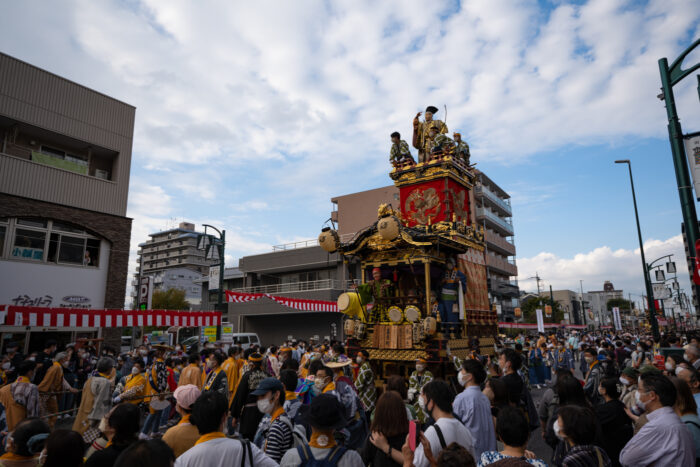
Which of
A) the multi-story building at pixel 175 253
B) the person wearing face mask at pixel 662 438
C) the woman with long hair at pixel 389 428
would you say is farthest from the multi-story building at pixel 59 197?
the multi-story building at pixel 175 253

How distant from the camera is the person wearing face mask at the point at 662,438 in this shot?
3.42 metres

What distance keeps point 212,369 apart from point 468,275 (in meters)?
9.66

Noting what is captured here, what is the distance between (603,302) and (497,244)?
89.6 meters

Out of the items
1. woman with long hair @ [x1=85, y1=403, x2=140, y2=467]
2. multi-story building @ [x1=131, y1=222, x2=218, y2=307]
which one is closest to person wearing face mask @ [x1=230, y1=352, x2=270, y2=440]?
woman with long hair @ [x1=85, y1=403, x2=140, y2=467]

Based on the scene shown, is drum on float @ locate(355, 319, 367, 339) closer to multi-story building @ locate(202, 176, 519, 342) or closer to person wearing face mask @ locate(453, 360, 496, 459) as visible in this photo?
person wearing face mask @ locate(453, 360, 496, 459)

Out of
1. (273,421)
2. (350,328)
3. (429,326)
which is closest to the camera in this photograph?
(273,421)

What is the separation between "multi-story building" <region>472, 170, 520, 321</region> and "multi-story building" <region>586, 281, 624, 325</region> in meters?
64.8

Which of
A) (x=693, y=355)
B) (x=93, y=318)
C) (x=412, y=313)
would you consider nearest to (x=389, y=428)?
(x=693, y=355)

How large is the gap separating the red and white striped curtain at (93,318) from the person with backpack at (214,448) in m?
12.7

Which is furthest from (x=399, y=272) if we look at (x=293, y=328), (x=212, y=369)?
(x=293, y=328)

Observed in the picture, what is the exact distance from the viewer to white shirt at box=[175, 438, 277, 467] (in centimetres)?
289

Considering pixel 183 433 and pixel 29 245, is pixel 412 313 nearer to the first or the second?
pixel 183 433

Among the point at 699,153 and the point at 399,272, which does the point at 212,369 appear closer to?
the point at 399,272

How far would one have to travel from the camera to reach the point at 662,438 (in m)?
3.48
